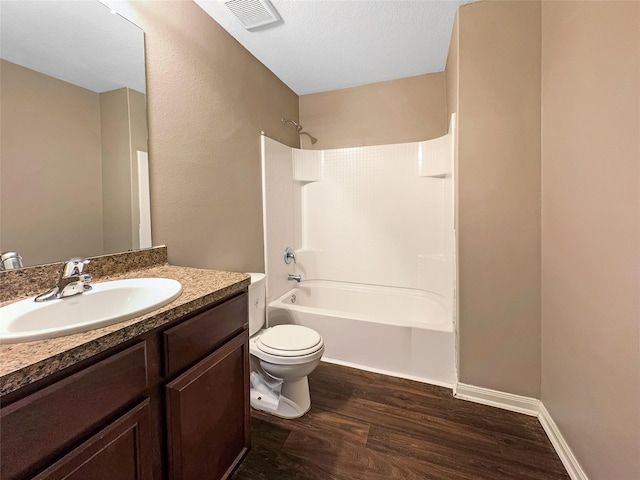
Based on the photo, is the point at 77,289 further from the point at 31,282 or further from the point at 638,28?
the point at 638,28

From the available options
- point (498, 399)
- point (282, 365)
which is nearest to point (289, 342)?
point (282, 365)

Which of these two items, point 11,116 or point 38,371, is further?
point 11,116

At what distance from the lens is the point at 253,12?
5.38 ft

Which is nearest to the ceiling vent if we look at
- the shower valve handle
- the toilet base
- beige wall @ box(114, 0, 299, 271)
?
beige wall @ box(114, 0, 299, 271)

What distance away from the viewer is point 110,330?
67 cm

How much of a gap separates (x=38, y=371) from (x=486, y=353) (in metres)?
1.99

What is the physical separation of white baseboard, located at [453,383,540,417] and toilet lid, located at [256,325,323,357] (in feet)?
3.21

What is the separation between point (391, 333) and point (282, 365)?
854 millimetres

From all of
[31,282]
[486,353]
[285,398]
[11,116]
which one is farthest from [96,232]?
[486,353]

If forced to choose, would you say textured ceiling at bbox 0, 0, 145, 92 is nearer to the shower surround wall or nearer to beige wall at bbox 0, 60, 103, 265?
beige wall at bbox 0, 60, 103, 265

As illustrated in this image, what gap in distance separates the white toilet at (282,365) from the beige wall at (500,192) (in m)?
1.00

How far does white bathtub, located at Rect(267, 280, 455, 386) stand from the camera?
73.0 inches

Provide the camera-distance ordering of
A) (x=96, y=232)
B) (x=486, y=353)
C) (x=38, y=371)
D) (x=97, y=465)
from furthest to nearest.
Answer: (x=486, y=353)
(x=96, y=232)
(x=97, y=465)
(x=38, y=371)

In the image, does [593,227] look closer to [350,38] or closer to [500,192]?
[500,192]
